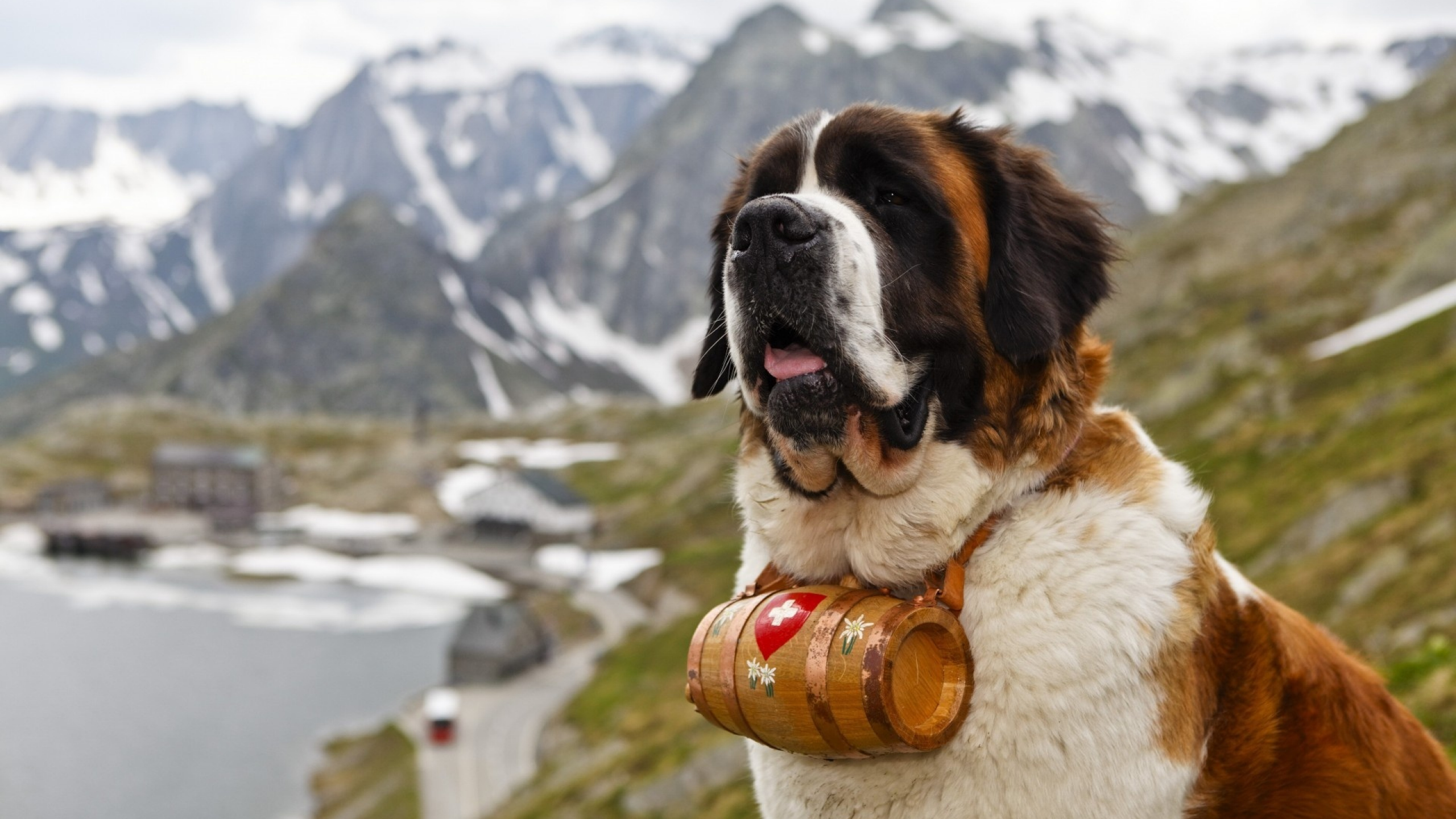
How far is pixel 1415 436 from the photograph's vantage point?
2981 cm

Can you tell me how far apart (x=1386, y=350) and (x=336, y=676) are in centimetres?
5956

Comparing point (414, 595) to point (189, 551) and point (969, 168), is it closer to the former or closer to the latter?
point (189, 551)

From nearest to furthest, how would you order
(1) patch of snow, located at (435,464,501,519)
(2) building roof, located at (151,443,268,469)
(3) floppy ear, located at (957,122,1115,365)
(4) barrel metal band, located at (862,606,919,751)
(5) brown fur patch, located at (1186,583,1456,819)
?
(4) barrel metal band, located at (862,606,919,751), (5) brown fur patch, located at (1186,583,1456,819), (3) floppy ear, located at (957,122,1115,365), (1) patch of snow, located at (435,464,501,519), (2) building roof, located at (151,443,268,469)

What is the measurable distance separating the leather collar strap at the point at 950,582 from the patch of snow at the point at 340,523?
120 metres

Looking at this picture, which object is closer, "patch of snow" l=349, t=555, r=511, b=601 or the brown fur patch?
the brown fur patch

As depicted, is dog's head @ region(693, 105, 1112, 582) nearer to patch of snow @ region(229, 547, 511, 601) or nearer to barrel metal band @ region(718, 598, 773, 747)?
barrel metal band @ region(718, 598, 773, 747)

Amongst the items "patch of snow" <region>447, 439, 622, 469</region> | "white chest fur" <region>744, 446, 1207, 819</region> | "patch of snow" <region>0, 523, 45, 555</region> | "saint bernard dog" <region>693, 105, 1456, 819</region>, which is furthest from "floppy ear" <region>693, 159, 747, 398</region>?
"patch of snow" <region>447, 439, 622, 469</region>

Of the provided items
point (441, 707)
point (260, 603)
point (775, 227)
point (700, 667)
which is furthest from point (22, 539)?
point (775, 227)

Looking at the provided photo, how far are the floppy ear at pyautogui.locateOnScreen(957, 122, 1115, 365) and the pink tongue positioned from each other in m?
0.74

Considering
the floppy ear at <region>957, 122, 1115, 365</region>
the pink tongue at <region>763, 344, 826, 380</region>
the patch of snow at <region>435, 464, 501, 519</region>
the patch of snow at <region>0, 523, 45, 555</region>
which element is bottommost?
the patch of snow at <region>435, 464, 501, 519</region>

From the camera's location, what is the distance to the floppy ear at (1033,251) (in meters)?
4.41

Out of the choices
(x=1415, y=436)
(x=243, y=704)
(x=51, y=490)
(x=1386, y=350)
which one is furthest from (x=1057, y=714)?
(x=51, y=490)

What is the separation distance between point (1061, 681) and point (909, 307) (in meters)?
1.55

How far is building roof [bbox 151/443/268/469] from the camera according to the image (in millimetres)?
143250
